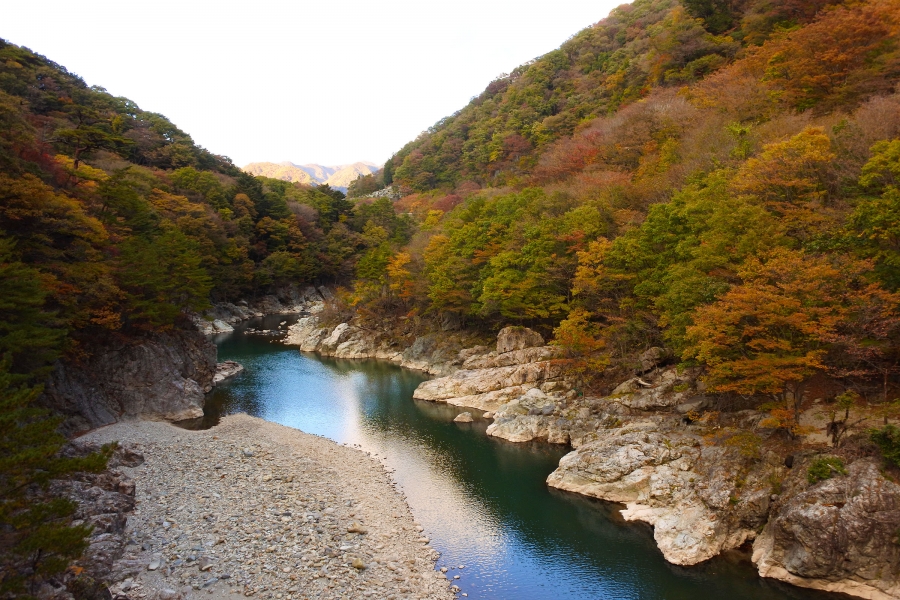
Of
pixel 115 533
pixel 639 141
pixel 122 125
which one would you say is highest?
pixel 122 125

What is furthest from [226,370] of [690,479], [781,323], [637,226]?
[781,323]

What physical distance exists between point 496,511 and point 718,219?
1404cm

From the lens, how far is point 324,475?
20.5 m

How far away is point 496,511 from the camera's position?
18906 mm

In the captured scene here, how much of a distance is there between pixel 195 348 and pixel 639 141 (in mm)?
35112

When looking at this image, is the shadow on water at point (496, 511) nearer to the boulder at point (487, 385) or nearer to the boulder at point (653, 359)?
the boulder at point (487, 385)

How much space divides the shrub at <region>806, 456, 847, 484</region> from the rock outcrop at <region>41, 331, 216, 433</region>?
26.7 m

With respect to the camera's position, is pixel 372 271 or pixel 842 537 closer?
pixel 842 537

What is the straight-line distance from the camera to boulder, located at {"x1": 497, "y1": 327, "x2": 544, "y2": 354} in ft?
113

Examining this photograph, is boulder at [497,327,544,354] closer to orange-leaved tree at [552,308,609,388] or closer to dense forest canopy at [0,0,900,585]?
Result: dense forest canopy at [0,0,900,585]

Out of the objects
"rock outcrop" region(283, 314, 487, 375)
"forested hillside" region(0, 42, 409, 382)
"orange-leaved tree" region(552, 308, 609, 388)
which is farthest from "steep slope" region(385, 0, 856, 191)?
"orange-leaved tree" region(552, 308, 609, 388)

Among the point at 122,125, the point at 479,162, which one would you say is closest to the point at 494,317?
the point at 479,162

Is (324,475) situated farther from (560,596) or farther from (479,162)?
(479,162)

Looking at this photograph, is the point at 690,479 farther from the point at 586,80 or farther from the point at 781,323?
the point at 586,80
